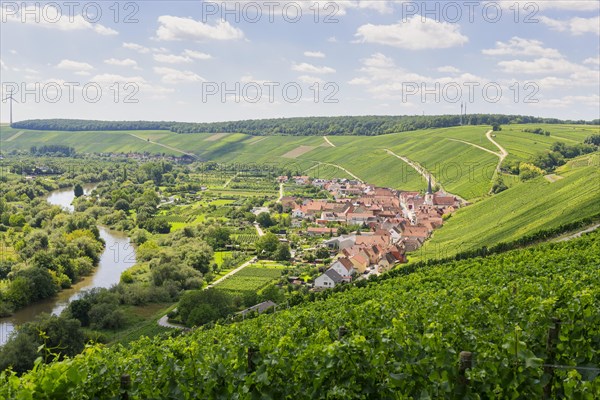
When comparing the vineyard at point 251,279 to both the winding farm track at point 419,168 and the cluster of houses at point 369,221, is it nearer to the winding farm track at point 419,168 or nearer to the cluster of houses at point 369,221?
the cluster of houses at point 369,221

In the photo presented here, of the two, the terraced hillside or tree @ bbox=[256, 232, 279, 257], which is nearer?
tree @ bbox=[256, 232, 279, 257]

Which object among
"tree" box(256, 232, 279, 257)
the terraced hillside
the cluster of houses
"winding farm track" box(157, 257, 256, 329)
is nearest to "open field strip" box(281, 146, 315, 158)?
the terraced hillside

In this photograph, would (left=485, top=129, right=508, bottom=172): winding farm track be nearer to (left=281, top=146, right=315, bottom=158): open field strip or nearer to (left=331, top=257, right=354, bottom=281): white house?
(left=331, top=257, right=354, bottom=281): white house

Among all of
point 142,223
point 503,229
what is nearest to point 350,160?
point 142,223

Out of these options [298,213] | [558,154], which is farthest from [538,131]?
[298,213]

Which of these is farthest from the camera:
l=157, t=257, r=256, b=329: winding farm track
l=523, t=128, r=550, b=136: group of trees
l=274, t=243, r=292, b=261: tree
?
l=523, t=128, r=550, b=136: group of trees

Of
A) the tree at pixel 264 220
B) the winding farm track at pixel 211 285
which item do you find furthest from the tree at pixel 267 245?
the tree at pixel 264 220
